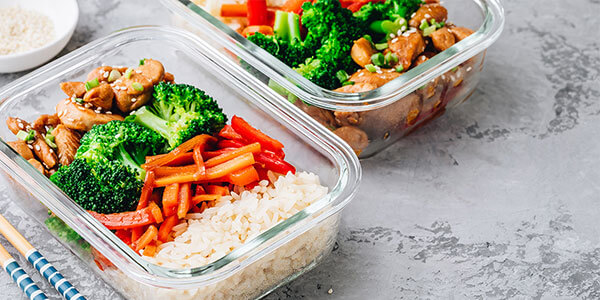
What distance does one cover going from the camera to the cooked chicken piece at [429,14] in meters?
3.55

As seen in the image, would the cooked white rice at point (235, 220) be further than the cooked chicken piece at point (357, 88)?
No

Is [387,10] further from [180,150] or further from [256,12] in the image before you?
[180,150]

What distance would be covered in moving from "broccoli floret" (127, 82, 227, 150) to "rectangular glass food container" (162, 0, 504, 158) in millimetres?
325

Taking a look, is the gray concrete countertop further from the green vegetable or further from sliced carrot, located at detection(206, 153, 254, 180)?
sliced carrot, located at detection(206, 153, 254, 180)

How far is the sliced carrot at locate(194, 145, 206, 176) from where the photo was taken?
8.96ft

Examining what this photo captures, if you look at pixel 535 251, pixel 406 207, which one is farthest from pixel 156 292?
pixel 535 251

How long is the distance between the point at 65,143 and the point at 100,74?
38 centimetres

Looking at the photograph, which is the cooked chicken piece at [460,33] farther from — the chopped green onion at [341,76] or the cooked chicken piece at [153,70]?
the cooked chicken piece at [153,70]

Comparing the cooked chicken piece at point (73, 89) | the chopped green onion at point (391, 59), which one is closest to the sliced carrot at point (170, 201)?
the cooked chicken piece at point (73, 89)

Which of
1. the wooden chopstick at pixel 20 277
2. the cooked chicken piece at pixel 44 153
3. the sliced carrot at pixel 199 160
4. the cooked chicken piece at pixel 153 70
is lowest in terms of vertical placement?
the wooden chopstick at pixel 20 277

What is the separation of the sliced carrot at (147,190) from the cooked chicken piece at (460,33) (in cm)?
155

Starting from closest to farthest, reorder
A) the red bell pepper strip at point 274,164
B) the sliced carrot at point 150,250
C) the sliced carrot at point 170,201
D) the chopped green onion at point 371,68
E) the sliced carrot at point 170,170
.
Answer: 1. the sliced carrot at point 150,250
2. the sliced carrot at point 170,201
3. the sliced carrot at point 170,170
4. the red bell pepper strip at point 274,164
5. the chopped green onion at point 371,68

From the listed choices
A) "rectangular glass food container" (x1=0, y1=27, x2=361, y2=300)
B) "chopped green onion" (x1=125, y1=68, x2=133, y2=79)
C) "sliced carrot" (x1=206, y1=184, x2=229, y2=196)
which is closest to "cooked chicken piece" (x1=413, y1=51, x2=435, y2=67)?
"rectangular glass food container" (x1=0, y1=27, x2=361, y2=300)

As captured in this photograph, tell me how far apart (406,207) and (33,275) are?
1.49 meters
